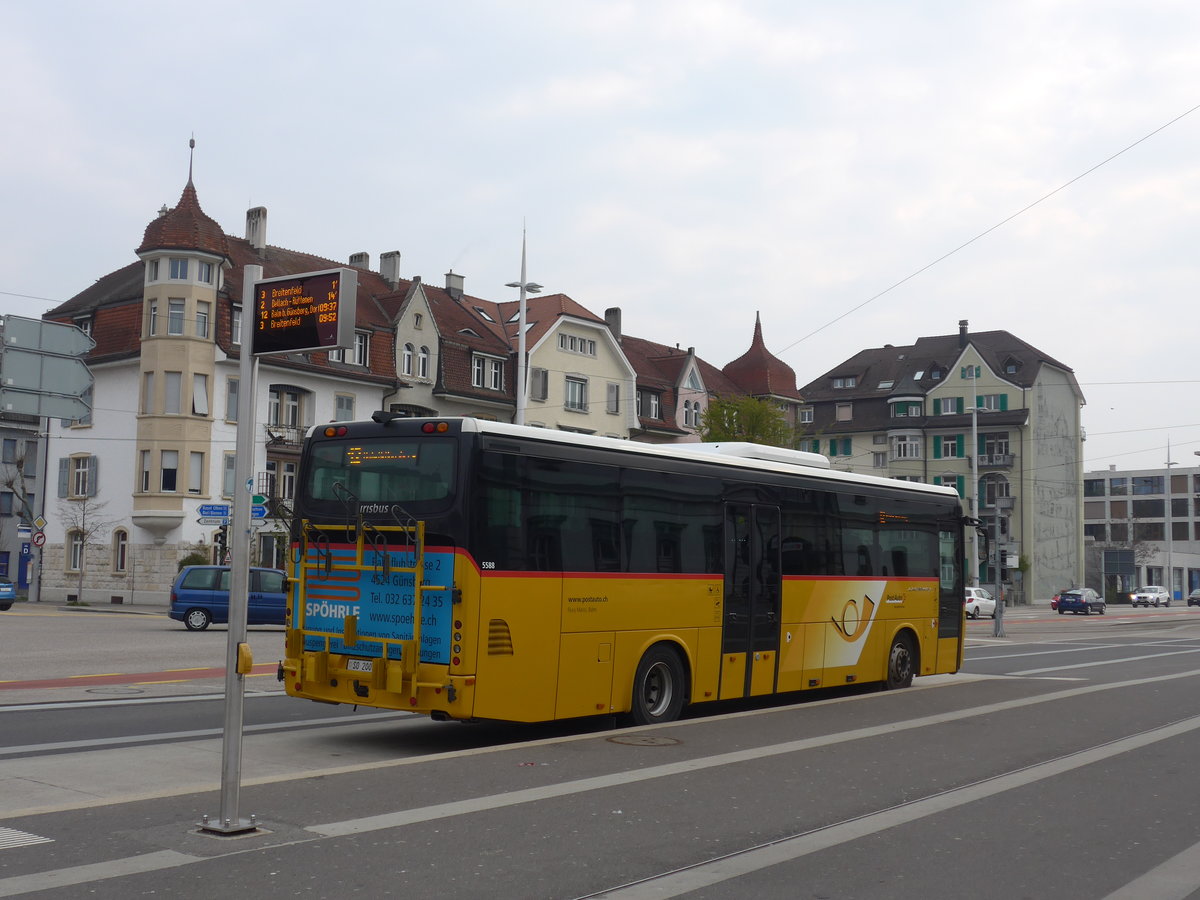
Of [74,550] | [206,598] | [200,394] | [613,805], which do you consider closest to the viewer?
[613,805]

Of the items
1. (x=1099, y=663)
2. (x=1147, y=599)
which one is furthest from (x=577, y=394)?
(x=1147, y=599)

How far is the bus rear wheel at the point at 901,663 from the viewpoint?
698 inches

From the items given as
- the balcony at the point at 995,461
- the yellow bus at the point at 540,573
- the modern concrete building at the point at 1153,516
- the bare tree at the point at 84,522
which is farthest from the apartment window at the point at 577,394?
the modern concrete building at the point at 1153,516

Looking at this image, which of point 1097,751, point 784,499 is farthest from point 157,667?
point 1097,751

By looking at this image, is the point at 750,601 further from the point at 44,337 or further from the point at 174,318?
the point at 174,318

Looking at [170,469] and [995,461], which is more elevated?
[995,461]

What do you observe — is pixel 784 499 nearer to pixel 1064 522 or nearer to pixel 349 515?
pixel 349 515

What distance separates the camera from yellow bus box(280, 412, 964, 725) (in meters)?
11.1

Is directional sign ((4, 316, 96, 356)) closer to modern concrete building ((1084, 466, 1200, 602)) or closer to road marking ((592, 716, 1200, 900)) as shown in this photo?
road marking ((592, 716, 1200, 900))

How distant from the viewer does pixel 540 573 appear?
11.7m

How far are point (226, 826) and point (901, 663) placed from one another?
12.4 metres

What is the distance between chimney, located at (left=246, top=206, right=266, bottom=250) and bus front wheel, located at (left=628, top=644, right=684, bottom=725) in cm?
4741

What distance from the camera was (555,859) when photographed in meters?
7.12

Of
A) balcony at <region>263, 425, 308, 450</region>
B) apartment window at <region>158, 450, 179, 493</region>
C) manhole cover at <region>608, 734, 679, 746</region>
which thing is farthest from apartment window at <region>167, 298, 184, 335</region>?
manhole cover at <region>608, 734, 679, 746</region>
